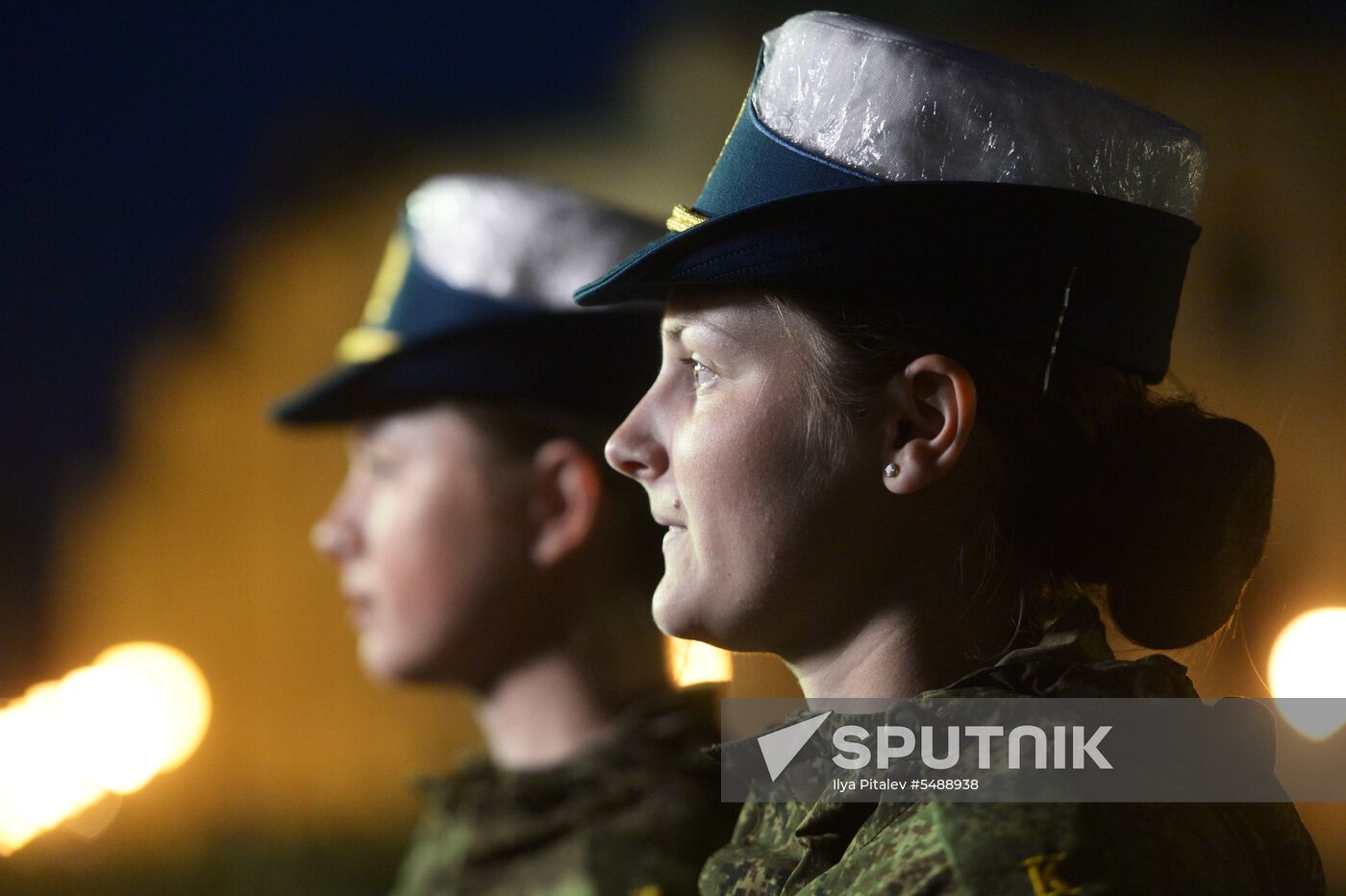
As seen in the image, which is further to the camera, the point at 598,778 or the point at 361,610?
the point at 361,610

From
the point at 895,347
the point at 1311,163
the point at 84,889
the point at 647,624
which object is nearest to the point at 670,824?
the point at 647,624

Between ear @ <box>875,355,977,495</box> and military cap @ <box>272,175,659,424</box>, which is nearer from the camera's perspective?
ear @ <box>875,355,977,495</box>

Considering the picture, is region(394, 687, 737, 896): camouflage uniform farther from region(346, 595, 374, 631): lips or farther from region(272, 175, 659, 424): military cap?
region(272, 175, 659, 424): military cap

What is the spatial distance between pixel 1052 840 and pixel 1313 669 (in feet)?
3.41

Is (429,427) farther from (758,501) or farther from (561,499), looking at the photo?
(758,501)

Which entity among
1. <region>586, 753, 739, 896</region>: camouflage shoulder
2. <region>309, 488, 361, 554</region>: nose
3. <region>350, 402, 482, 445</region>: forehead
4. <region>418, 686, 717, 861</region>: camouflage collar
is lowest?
<region>586, 753, 739, 896</region>: camouflage shoulder

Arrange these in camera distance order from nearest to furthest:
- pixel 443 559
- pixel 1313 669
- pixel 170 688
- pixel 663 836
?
1. pixel 1313 669
2. pixel 663 836
3. pixel 443 559
4. pixel 170 688

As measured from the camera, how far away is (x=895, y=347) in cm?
124

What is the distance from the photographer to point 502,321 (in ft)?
7.20

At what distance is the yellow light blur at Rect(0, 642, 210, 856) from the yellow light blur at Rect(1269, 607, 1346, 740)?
1.93 metres

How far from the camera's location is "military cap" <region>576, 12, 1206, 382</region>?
120cm

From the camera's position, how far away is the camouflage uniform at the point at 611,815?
2.00m

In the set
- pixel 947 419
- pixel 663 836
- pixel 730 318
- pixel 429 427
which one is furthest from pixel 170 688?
pixel 947 419

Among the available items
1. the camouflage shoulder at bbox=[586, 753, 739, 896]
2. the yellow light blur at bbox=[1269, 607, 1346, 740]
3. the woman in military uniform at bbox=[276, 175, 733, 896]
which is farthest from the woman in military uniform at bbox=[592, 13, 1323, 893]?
the woman in military uniform at bbox=[276, 175, 733, 896]
